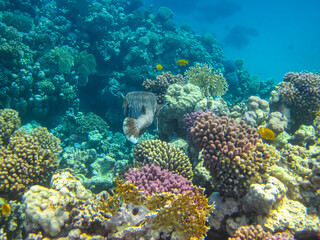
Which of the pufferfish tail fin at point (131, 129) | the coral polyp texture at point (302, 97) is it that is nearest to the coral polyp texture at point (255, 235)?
the pufferfish tail fin at point (131, 129)

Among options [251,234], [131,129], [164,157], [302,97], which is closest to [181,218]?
[251,234]

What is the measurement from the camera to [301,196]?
4016 millimetres

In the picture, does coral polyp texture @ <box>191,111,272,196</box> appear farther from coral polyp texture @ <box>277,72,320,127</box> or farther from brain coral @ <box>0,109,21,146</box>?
brain coral @ <box>0,109,21,146</box>

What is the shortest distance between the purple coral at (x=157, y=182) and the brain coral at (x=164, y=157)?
561 millimetres

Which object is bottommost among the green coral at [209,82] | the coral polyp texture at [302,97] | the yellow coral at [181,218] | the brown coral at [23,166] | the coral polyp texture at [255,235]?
the coral polyp texture at [255,235]

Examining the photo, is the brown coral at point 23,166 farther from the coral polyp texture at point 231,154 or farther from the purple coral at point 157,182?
the coral polyp texture at point 231,154

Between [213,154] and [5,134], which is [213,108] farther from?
[5,134]

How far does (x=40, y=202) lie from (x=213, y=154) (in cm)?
315

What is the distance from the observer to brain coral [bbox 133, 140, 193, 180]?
476cm

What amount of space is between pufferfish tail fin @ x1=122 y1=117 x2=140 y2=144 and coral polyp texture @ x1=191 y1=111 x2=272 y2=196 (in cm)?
163

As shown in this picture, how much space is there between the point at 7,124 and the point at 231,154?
21.6 ft

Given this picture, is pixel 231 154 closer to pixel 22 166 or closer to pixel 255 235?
pixel 255 235

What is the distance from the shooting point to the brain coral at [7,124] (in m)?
5.86

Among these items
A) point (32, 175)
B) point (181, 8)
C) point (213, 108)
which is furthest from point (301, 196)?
point (181, 8)
